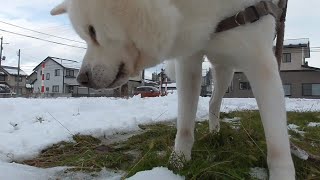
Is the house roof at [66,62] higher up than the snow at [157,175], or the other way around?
the house roof at [66,62]

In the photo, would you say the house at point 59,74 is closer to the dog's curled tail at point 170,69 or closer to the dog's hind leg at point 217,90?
the dog's hind leg at point 217,90

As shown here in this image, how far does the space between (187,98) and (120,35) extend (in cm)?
85

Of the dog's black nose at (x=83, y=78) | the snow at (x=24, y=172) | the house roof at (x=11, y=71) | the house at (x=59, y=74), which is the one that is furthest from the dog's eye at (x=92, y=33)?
the house roof at (x=11, y=71)

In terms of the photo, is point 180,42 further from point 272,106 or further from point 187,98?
point 187,98

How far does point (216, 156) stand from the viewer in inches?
85.8

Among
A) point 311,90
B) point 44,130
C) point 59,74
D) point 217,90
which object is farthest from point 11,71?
point 217,90

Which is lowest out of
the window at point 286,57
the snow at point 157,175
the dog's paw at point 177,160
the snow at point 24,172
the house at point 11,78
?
the snow at point 24,172

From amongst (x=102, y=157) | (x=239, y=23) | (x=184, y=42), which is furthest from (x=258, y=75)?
(x=102, y=157)

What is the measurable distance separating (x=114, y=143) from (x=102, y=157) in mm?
723

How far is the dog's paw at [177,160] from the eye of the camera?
Answer: 2004 millimetres

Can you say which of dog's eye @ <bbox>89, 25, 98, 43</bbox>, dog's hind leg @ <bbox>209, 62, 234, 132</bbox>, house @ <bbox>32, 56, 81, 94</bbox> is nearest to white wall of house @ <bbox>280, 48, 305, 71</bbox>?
house @ <bbox>32, 56, 81, 94</bbox>

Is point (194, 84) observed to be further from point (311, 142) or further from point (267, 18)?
point (311, 142)

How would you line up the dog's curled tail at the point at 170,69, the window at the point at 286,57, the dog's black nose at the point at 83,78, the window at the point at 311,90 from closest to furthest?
the dog's black nose at the point at 83,78, the dog's curled tail at the point at 170,69, the window at the point at 311,90, the window at the point at 286,57

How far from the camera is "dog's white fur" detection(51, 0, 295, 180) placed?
1.67 metres
